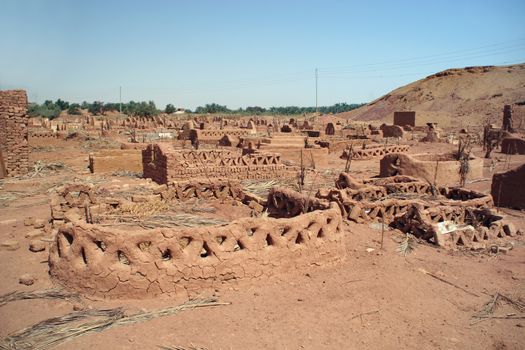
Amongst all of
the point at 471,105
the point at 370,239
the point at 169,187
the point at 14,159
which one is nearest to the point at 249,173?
the point at 169,187

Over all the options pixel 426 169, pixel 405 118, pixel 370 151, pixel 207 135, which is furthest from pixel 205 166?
pixel 405 118

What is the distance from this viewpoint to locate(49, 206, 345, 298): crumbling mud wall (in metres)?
4.79

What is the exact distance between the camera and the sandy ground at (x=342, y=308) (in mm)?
4109

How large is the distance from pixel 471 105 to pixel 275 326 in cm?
6401

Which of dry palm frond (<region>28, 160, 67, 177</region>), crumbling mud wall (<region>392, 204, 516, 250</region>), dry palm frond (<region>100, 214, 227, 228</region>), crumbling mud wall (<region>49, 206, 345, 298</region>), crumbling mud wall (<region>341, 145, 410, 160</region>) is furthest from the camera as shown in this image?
crumbling mud wall (<region>341, 145, 410, 160</region>)

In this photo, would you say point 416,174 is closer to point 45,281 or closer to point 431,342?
point 431,342

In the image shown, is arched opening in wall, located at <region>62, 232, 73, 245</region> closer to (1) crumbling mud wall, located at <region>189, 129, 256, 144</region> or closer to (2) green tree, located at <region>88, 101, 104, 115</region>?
(1) crumbling mud wall, located at <region>189, 129, 256, 144</region>

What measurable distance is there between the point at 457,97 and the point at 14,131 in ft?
213

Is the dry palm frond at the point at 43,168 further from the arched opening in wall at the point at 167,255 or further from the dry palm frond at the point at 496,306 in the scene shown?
the dry palm frond at the point at 496,306

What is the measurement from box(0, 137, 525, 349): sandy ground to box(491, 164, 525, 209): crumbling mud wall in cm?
410

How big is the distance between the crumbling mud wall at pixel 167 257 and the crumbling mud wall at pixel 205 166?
7993mm

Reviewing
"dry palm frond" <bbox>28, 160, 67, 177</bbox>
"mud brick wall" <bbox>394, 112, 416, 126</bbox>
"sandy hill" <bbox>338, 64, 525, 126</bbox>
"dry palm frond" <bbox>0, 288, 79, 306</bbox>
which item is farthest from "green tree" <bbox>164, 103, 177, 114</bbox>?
"dry palm frond" <bbox>0, 288, 79, 306</bbox>

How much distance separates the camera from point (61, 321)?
4.27 meters

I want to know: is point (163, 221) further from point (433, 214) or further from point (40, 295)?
point (433, 214)
